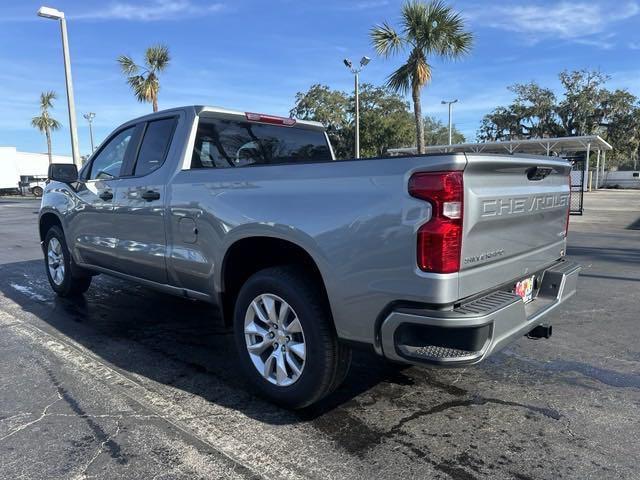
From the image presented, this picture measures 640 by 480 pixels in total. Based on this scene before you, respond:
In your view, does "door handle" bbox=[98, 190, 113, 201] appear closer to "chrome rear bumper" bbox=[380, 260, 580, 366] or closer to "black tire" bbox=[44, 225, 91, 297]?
"black tire" bbox=[44, 225, 91, 297]

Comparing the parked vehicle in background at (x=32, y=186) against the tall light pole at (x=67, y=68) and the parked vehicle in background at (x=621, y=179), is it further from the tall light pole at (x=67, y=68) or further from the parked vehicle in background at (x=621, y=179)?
the parked vehicle in background at (x=621, y=179)

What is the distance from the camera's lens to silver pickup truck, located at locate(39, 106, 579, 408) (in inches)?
98.4

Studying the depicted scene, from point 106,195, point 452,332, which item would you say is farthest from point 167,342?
point 452,332

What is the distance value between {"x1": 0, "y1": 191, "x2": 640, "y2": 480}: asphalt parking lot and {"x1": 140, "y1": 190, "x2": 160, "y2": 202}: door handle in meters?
1.33

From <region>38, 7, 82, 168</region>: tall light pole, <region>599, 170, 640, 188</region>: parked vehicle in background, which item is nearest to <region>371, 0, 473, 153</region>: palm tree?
<region>38, 7, 82, 168</region>: tall light pole

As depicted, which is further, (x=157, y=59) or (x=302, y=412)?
(x=157, y=59)

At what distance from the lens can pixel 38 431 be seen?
3.05 meters

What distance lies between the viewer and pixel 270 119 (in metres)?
4.65

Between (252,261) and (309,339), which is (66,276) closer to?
(252,261)

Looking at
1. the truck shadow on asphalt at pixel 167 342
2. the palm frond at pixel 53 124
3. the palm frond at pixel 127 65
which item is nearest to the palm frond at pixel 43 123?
the palm frond at pixel 53 124

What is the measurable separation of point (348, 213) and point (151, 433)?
176 cm

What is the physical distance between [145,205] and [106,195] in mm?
792

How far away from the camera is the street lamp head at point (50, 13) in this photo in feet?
53.2

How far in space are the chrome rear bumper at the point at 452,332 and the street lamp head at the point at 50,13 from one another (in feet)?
59.7
